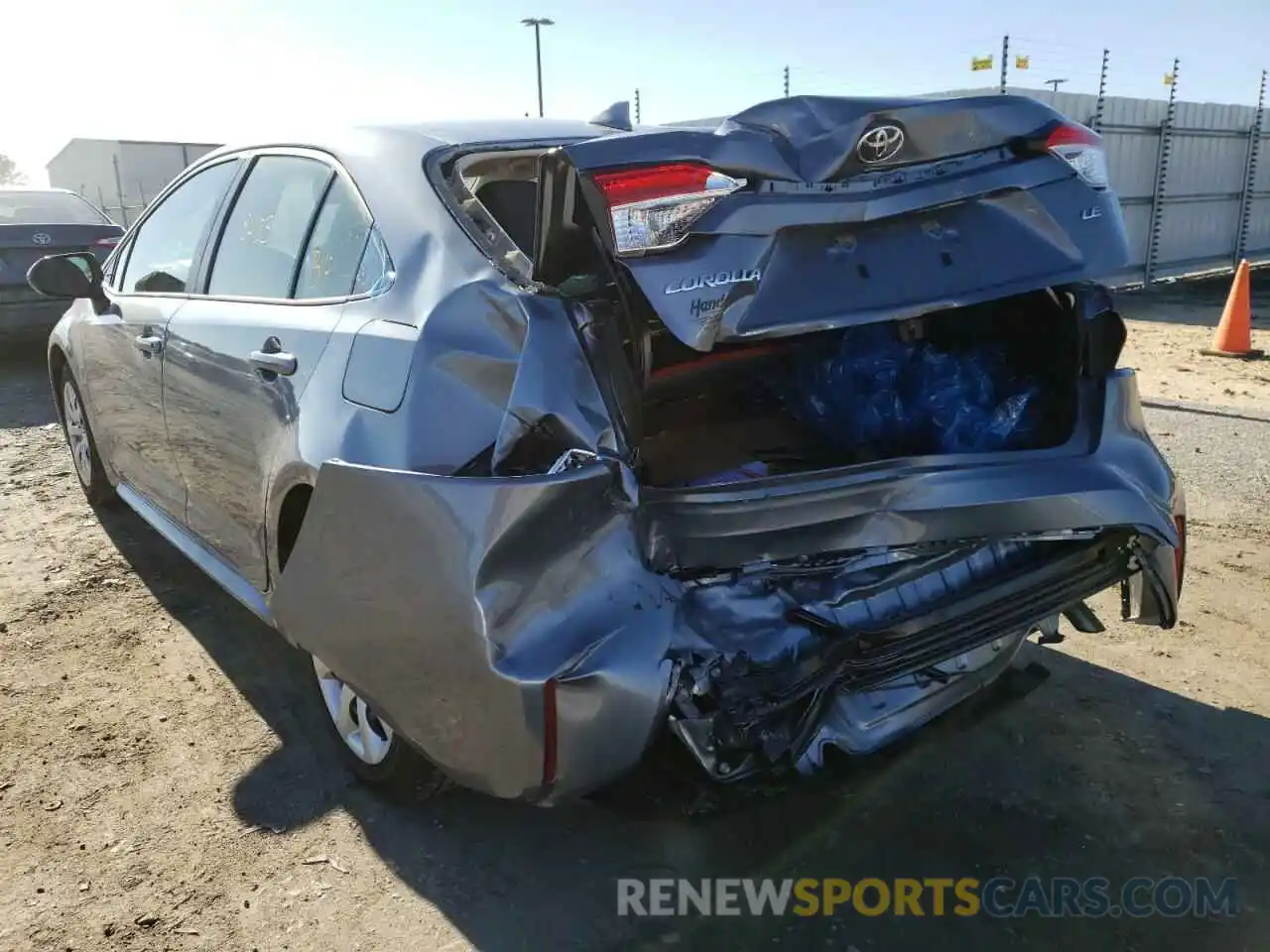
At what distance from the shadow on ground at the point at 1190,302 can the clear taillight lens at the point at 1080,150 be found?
11.1m

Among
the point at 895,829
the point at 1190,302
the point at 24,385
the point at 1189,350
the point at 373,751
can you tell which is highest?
the point at 373,751

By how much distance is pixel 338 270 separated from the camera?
2670 mm

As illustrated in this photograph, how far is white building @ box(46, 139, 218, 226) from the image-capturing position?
26625 mm

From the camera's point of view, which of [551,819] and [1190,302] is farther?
[1190,302]

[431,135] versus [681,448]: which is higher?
[431,135]

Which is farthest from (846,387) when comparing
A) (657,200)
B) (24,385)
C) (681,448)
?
(24,385)

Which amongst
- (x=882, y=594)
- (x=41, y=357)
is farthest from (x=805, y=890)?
(x=41, y=357)

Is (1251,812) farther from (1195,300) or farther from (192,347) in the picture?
(1195,300)

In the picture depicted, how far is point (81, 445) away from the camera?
514 centimetres

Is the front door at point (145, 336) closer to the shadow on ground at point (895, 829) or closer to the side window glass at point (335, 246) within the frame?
the side window glass at point (335, 246)

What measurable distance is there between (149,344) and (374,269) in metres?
1.50

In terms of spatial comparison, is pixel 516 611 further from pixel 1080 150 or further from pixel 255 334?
pixel 1080 150

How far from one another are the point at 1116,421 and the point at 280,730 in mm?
2570

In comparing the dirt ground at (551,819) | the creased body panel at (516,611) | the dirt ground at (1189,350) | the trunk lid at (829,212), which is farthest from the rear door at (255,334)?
the dirt ground at (1189,350)
